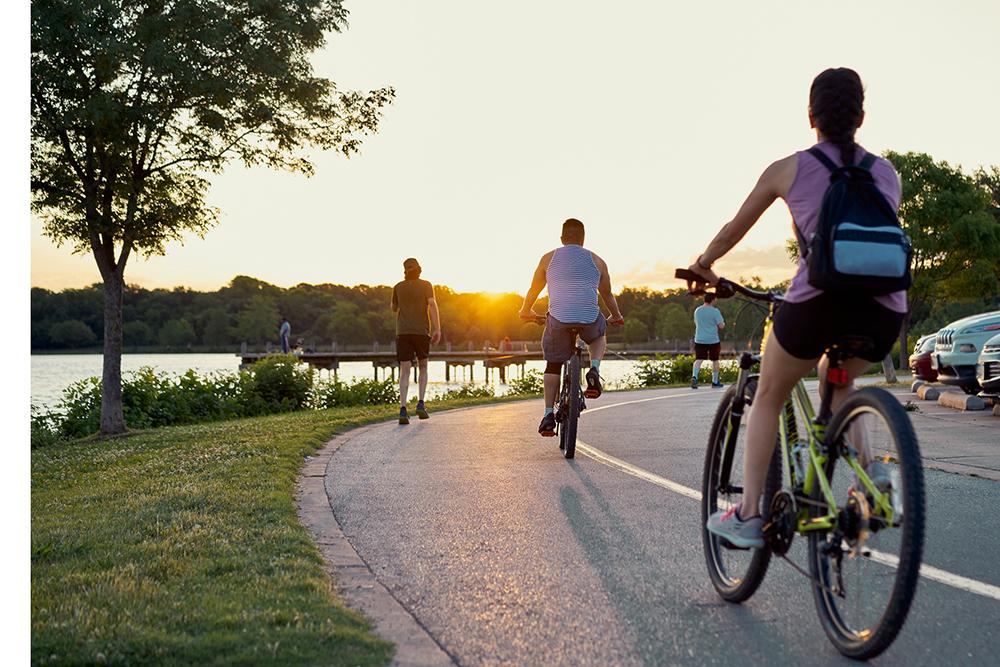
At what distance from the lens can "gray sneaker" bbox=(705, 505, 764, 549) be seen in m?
3.79

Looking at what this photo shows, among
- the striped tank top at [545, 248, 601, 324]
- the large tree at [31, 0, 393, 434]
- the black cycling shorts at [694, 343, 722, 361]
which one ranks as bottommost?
the black cycling shorts at [694, 343, 722, 361]

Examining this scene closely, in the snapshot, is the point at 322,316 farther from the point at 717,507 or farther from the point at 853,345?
the point at 853,345

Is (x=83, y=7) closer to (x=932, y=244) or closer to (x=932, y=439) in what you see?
(x=932, y=439)

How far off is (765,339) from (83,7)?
14931 millimetres

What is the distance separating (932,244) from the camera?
3500 cm

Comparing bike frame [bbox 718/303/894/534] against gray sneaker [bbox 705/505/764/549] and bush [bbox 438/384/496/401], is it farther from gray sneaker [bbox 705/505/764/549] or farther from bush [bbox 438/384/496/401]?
bush [bbox 438/384/496/401]

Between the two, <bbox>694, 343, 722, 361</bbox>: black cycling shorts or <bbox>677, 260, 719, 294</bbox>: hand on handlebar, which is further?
<bbox>694, 343, 722, 361</bbox>: black cycling shorts

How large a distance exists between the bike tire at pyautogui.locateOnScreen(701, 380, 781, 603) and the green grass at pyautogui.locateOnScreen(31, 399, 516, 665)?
146 cm

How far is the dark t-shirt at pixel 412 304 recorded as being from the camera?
13688 mm

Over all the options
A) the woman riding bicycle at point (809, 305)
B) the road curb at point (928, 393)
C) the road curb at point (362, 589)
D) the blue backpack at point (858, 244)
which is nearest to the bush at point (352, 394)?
the road curb at point (928, 393)

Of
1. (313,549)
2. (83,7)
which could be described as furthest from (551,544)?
(83,7)

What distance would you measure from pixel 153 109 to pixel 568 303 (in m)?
10.1

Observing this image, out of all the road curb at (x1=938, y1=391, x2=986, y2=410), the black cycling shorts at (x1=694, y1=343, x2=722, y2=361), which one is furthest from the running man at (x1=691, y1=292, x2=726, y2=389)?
the road curb at (x1=938, y1=391, x2=986, y2=410)

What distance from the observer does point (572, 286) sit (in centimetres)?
937
